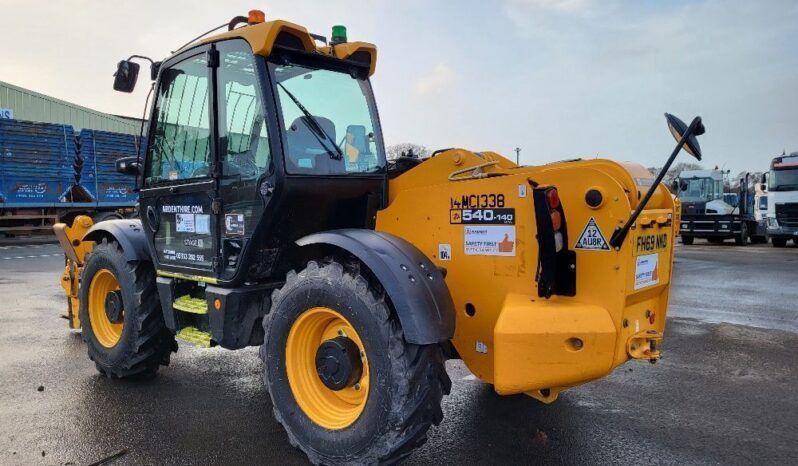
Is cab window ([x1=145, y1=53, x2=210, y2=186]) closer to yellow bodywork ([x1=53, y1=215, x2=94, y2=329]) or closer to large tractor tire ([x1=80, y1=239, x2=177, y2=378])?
large tractor tire ([x1=80, y1=239, x2=177, y2=378])

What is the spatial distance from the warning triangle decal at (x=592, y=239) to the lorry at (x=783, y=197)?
66.4 feet

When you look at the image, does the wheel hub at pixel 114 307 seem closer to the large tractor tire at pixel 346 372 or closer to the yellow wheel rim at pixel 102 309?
the yellow wheel rim at pixel 102 309

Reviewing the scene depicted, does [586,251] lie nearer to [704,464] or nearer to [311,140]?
[704,464]

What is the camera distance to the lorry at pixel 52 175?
17.1 meters

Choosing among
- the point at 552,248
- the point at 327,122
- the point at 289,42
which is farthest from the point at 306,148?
the point at 552,248

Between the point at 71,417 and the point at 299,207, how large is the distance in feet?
7.15

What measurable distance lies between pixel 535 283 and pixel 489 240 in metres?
0.37

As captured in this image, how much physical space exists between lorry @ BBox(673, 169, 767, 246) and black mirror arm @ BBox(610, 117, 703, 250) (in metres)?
19.9

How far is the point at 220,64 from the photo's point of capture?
3.84m

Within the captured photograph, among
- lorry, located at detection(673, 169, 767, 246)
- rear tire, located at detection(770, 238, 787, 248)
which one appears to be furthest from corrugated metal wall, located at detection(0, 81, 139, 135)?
rear tire, located at detection(770, 238, 787, 248)

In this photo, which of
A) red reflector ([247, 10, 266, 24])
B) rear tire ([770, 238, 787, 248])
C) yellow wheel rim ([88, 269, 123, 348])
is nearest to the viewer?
red reflector ([247, 10, 266, 24])

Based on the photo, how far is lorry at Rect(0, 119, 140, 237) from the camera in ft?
56.0

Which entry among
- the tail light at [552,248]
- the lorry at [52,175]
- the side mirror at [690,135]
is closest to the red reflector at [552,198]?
the tail light at [552,248]

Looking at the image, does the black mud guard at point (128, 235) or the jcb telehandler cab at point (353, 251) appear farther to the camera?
the black mud guard at point (128, 235)
